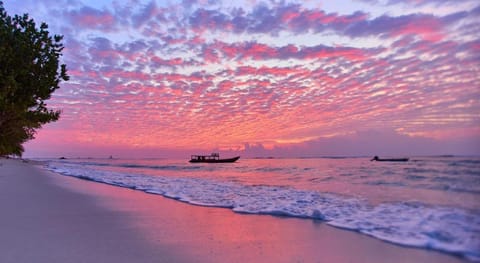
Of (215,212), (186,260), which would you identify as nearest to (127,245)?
(186,260)

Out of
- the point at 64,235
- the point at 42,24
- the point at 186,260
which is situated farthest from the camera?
the point at 42,24

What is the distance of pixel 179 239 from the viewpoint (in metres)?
7.00

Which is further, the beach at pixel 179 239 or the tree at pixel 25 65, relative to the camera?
the tree at pixel 25 65

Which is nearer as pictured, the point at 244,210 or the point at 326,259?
the point at 326,259

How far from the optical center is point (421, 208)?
11141 millimetres

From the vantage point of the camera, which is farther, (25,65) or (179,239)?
(25,65)

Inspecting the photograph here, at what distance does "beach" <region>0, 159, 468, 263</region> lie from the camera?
5785 mm

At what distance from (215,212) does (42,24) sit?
8.78 metres

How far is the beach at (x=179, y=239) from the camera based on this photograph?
5785 mm

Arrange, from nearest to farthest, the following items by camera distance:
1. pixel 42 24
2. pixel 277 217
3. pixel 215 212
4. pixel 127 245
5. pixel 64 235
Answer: pixel 127 245
pixel 64 235
pixel 277 217
pixel 215 212
pixel 42 24

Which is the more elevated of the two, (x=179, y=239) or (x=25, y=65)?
(x=25, y=65)

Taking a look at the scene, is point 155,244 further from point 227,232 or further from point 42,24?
point 42,24

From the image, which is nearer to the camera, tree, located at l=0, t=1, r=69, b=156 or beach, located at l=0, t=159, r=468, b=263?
beach, located at l=0, t=159, r=468, b=263

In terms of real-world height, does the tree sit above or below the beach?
above
